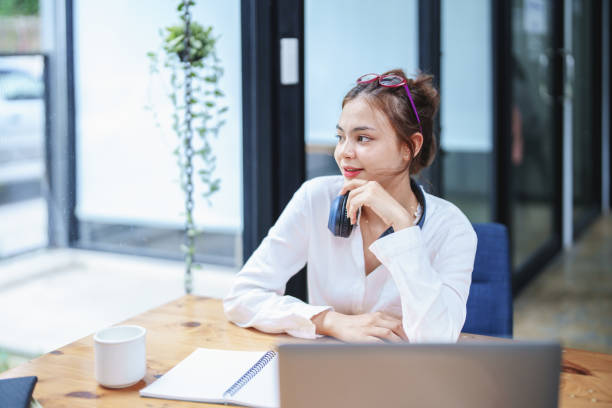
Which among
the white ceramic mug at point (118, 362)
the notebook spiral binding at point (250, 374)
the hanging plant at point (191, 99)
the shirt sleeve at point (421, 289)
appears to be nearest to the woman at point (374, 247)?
the shirt sleeve at point (421, 289)

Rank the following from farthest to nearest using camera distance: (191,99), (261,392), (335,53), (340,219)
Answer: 1. (335,53)
2. (191,99)
3. (340,219)
4. (261,392)

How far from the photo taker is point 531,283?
4281 mm

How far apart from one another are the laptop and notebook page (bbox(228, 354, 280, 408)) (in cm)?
25

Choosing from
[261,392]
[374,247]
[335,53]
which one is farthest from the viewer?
[335,53]

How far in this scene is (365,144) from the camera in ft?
5.11

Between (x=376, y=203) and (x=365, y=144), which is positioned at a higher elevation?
(x=365, y=144)

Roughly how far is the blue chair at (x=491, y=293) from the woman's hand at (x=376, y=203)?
1.01 ft

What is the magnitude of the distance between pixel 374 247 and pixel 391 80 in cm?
43

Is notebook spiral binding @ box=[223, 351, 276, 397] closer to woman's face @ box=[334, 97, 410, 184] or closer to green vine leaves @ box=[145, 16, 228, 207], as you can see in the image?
woman's face @ box=[334, 97, 410, 184]

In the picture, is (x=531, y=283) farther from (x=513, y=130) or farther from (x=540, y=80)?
(x=540, y=80)

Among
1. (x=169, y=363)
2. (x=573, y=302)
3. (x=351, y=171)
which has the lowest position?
(x=573, y=302)

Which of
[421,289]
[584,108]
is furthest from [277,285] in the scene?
[584,108]

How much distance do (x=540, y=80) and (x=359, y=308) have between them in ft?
→ 11.5

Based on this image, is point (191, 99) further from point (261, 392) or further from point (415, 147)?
point (261, 392)
